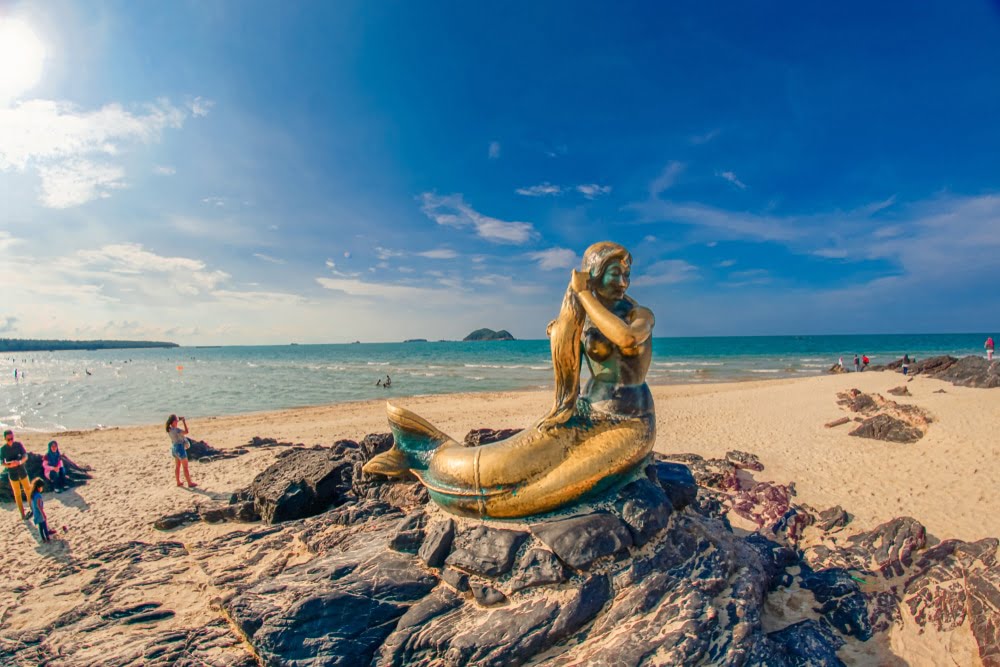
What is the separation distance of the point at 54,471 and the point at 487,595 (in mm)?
11173

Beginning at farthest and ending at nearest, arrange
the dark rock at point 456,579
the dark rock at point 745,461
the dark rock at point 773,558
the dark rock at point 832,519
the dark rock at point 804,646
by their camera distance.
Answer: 1. the dark rock at point 745,461
2. the dark rock at point 832,519
3. the dark rock at point 773,558
4. the dark rock at point 456,579
5. the dark rock at point 804,646

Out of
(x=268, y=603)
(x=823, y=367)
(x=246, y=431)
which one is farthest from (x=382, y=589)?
(x=823, y=367)

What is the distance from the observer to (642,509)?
3.90m

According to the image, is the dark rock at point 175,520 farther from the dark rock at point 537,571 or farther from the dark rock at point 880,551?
the dark rock at point 880,551

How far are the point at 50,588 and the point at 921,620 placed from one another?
910 centimetres

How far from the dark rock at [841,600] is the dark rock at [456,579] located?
341 centimetres

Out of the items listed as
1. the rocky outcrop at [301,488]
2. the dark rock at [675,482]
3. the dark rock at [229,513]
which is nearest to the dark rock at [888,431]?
the dark rock at [675,482]

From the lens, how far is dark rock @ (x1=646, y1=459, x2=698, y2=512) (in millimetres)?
4680

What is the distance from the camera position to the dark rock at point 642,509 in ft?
12.6

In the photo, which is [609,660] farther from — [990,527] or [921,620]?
[990,527]

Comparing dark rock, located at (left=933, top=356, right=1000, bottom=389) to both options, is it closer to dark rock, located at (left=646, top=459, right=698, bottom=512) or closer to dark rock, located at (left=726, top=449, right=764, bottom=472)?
dark rock, located at (left=726, top=449, right=764, bottom=472)

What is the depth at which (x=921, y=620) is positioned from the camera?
→ 4312 millimetres

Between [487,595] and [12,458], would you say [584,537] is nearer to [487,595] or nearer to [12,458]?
[487,595]

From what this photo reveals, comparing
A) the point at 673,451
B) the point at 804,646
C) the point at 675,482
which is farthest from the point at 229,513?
the point at 673,451
